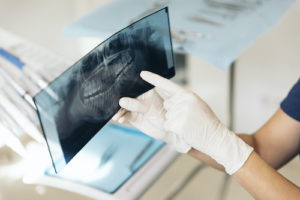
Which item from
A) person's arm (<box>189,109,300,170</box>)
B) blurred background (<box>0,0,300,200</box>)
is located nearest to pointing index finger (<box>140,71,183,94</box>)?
person's arm (<box>189,109,300,170</box>)

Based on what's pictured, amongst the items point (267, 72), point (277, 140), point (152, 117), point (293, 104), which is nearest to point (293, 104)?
point (293, 104)

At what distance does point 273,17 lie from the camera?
131cm

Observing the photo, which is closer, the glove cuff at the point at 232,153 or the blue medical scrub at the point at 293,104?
the glove cuff at the point at 232,153

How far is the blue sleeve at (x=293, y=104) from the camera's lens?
3.45 ft

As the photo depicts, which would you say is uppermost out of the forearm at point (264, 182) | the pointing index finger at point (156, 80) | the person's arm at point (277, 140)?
the pointing index finger at point (156, 80)

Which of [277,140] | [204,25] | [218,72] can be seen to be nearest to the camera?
[277,140]

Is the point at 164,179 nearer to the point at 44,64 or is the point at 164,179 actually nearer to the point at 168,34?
the point at 44,64

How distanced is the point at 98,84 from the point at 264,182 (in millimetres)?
454

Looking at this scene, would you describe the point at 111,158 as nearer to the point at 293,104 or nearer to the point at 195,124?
the point at 195,124

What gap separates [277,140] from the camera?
3.69ft

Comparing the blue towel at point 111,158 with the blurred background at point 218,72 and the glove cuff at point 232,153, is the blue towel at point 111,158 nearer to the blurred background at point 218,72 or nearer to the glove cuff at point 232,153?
the glove cuff at point 232,153

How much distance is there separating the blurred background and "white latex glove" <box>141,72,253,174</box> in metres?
0.54

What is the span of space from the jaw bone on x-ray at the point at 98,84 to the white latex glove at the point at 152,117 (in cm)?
3

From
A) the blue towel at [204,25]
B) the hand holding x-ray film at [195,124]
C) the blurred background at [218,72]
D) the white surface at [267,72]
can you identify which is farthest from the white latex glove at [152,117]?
the white surface at [267,72]
